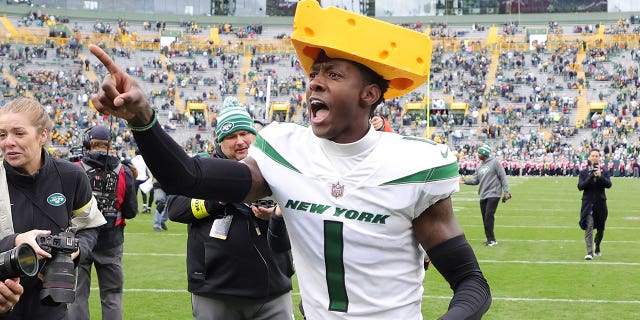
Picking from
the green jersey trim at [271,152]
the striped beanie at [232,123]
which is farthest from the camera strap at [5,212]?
the green jersey trim at [271,152]

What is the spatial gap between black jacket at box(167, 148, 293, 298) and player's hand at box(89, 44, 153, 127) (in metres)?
2.38

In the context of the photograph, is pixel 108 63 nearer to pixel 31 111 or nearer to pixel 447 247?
pixel 447 247

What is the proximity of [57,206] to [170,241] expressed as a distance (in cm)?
1054

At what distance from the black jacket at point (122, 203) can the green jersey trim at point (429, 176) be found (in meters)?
4.61

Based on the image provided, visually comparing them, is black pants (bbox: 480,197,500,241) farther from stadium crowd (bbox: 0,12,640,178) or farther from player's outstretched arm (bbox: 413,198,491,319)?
stadium crowd (bbox: 0,12,640,178)

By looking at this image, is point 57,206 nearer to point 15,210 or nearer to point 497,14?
point 15,210

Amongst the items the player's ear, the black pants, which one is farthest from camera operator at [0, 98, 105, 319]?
the black pants

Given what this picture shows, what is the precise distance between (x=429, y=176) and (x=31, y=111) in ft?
7.01

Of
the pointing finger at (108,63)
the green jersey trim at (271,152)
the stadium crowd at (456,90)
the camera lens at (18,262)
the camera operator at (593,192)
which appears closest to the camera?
the pointing finger at (108,63)

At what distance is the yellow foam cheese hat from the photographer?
112 inches

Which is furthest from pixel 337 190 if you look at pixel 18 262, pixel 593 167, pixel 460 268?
pixel 593 167

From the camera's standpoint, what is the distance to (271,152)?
2.97 m

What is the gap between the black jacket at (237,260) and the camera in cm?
473

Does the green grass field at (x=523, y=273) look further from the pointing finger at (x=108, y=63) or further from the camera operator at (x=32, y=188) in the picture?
the pointing finger at (x=108, y=63)
